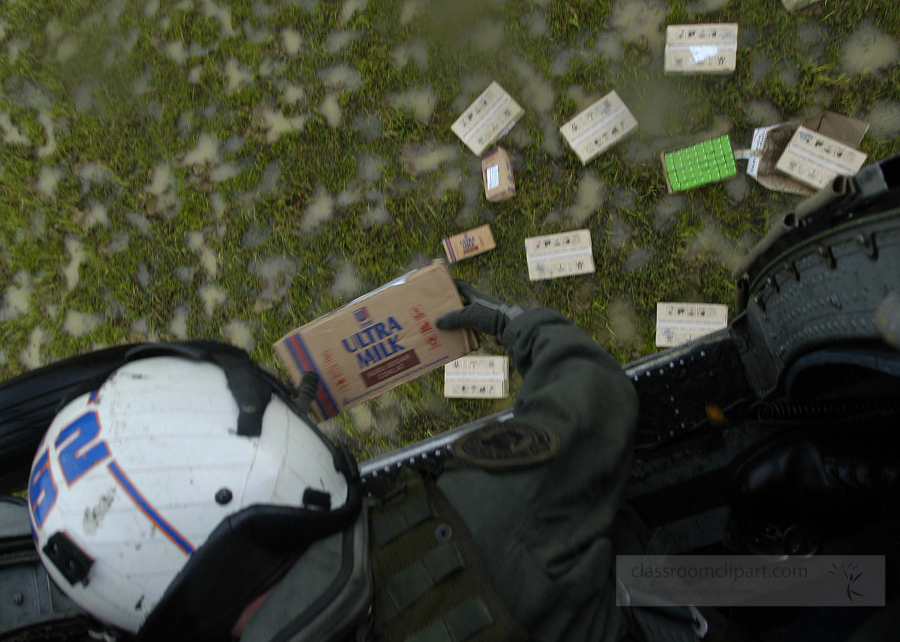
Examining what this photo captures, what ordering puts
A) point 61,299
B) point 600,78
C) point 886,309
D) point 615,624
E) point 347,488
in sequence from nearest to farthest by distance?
1. point 886,309
2. point 615,624
3. point 347,488
4. point 600,78
5. point 61,299

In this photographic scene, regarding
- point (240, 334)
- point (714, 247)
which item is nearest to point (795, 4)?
point (714, 247)

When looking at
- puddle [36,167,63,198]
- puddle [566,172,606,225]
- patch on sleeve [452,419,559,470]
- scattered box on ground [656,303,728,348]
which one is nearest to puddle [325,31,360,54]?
puddle [566,172,606,225]

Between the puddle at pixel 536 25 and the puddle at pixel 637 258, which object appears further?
the puddle at pixel 536 25

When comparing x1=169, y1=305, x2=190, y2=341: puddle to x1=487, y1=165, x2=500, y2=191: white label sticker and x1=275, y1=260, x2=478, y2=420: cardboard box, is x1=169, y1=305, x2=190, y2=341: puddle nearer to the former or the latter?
x1=275, y1=260, x2=478, y2=420: cardboard box

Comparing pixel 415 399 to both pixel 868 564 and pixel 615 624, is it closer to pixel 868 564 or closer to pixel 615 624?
pixel 615 624

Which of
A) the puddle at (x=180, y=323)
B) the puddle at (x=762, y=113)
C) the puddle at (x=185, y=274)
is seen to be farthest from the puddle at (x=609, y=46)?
the puddle at (x=180, y=323)

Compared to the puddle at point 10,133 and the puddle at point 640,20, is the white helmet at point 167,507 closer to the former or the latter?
the puddle at point 640,20

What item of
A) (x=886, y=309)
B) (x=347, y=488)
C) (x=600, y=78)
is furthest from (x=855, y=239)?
(x=600, y=78)
